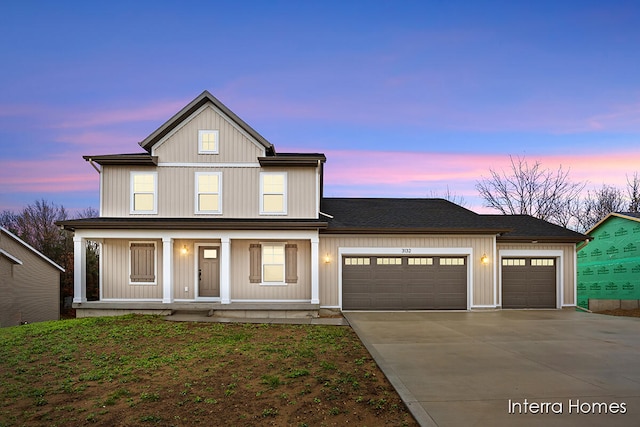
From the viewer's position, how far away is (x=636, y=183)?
36.1 m

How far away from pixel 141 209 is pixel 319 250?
272 inches

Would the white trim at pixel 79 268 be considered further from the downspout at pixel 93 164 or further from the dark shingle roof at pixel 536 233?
the dark shingle roof at pixel 536 233

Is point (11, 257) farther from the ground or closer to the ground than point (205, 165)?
closer to the ground

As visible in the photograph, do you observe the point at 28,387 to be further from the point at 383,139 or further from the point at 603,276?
the point at 603,276

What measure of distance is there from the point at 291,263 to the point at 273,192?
2.79 metres

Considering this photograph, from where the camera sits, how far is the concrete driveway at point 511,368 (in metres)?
5.38

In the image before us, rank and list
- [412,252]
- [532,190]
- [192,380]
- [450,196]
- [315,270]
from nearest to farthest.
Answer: [192,380]
[315,270]
[412,252]
[532,190]
[450,196]

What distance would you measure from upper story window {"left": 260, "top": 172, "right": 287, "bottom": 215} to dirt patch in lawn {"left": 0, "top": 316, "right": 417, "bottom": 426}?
18.6 feet

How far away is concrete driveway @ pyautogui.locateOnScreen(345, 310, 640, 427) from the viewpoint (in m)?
5.38

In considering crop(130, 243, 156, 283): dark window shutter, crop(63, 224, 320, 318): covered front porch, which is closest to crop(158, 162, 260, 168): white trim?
crop(63, 224, 320, 318): covered front porch

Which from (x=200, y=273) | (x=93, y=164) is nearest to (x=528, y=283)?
(x=200, y=273)

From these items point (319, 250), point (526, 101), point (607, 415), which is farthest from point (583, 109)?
point (607, 415)

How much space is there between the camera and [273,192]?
52.6 feet

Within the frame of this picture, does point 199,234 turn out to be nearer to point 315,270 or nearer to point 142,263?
point 142,263
